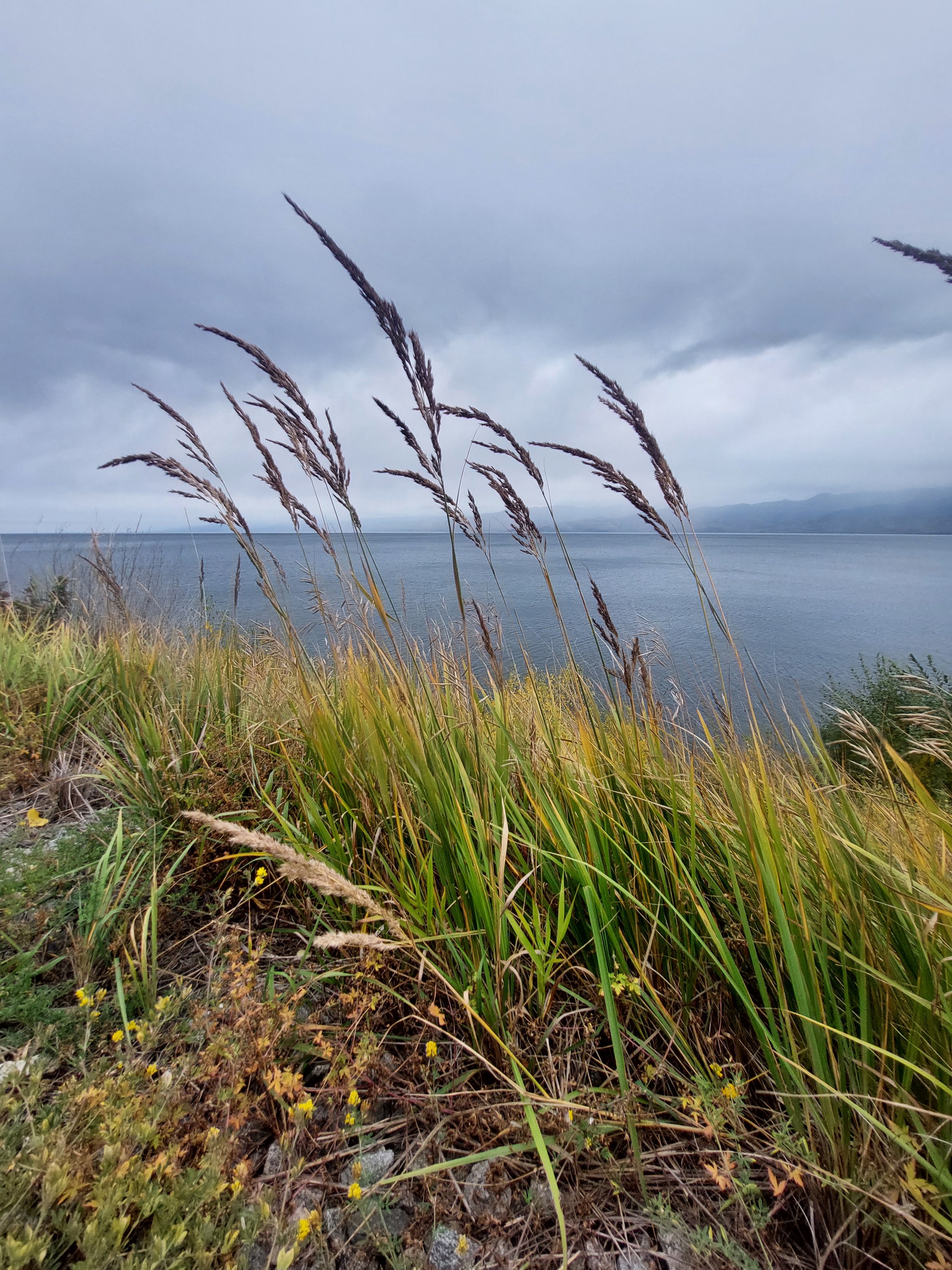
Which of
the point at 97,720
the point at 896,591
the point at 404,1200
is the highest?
the point at 97,720

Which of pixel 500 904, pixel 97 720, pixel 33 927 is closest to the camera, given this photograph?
pixel 500 904

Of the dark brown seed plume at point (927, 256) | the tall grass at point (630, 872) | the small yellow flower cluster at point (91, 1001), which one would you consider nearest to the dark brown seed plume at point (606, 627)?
the tall grass at point (630, 872)

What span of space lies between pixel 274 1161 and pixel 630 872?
3.60ft

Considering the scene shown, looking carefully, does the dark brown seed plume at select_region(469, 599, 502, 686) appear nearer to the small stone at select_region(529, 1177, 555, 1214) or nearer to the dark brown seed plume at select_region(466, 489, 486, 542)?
the dark brown seed plume at select_region(466, 489, 486, 542)

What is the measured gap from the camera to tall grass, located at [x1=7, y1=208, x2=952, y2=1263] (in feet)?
3.48

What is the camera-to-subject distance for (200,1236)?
2.92ft

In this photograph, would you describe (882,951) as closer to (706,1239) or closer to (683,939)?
(683,939)

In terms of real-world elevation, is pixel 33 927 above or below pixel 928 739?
below

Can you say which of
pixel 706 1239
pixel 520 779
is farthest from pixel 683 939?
pixel 520 779

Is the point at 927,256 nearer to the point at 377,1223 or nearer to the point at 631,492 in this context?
the point at 631,492

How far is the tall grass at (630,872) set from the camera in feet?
3.48

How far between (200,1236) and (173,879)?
1256 millimetres

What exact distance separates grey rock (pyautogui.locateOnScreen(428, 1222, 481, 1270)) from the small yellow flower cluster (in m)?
0.94

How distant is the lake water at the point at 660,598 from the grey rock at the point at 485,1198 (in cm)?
145
